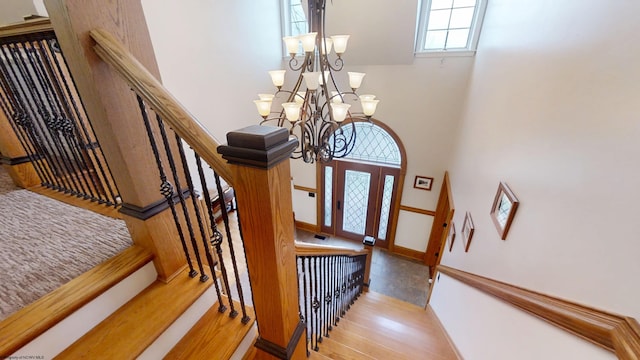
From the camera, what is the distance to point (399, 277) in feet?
13.9

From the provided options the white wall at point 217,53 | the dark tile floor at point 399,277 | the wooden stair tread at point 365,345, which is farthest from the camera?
the dark tile floor at point 399,277

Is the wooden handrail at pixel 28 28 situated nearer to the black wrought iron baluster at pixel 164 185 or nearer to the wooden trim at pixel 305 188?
the black wrought iron baluster at pixel 164 185

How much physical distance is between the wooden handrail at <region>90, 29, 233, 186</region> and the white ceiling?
3248 mm

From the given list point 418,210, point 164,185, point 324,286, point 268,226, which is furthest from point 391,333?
point 418,210

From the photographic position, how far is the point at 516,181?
144 cm

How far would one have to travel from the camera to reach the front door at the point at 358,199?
4543mm

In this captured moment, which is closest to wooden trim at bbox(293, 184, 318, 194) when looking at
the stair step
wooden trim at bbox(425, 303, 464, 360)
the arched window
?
the arched window

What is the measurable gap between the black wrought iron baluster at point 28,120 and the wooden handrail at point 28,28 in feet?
0.81

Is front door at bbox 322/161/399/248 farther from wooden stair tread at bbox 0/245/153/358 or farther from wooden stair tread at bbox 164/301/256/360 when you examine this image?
wooden stair tread at bbox 0/245/153/358

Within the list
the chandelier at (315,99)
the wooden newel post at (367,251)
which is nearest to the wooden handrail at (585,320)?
the chandelier at (315,99)

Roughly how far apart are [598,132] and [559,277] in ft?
1.88

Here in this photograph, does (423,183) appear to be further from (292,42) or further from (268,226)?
(268,226)

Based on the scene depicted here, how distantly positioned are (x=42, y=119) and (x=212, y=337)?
4.93 ft

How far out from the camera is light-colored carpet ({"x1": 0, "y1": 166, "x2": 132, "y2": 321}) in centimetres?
86
